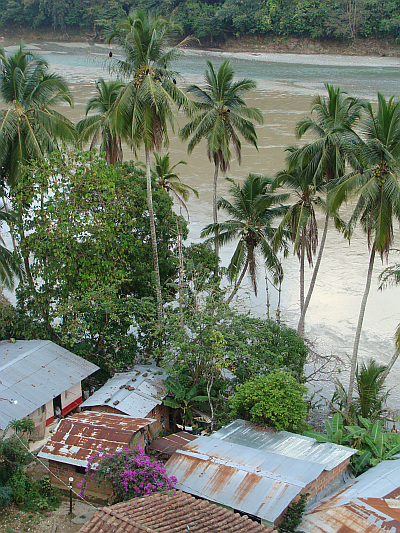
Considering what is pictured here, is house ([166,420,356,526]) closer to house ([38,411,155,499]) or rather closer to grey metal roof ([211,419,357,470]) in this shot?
grey metal roof ([211,419,357,470])

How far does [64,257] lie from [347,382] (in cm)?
968

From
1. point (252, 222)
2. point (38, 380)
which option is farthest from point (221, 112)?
point (38, 380)

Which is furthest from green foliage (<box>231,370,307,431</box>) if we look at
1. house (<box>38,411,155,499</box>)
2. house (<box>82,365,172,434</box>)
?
house (<box>38,411,155,499</box>)

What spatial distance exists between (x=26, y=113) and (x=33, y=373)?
732 cm

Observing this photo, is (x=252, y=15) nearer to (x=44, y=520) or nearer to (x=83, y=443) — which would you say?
(x=83, y=443)

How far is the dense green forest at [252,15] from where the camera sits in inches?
2506

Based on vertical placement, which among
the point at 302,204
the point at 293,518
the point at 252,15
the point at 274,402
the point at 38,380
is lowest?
the point at 293,518

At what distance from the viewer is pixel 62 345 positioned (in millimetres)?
17969

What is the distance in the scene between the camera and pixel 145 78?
604 inches

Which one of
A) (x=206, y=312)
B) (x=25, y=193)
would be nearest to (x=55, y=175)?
(x=25, y=193)

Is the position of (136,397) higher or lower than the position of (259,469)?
lower

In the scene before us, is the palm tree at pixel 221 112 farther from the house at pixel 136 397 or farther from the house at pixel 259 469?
the house at pixel 259 469

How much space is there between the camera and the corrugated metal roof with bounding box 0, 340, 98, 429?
14109 millimetres

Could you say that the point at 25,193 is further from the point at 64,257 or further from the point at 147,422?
the point at 147,422
